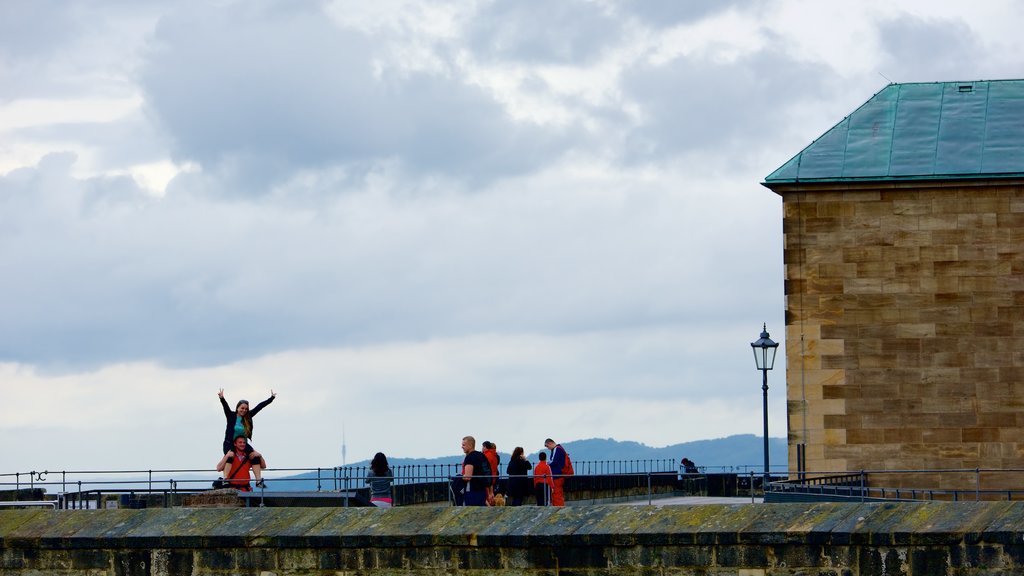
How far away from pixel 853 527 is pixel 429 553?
4.65 meters

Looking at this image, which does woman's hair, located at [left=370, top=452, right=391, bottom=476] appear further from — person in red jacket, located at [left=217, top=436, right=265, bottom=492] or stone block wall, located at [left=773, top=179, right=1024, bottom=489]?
stone block wall, located at [left=773, top=179, right=1024, bottom=489]

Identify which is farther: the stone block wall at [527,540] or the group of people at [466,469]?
the group of people at [466,469]

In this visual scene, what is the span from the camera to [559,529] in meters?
19.0

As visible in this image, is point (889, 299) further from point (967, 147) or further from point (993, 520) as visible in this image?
point (993, 520)

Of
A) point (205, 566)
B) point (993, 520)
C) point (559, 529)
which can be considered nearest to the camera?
point (993, 520)

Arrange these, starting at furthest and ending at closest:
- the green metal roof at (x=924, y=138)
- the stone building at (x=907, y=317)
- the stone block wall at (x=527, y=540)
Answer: the green metal roof at (x=924, y=138), the stone building at (x=907, y=317), the stone block wall at (x=527, y=540)

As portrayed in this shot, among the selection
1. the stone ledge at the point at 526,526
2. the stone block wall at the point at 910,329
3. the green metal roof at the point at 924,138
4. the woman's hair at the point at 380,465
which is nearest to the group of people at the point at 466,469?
the woman's hair at the point at 380,465

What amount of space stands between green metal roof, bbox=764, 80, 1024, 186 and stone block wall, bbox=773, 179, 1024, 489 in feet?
1.49

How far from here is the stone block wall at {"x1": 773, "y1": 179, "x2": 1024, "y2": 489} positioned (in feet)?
108

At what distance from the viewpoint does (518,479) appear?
25703mm

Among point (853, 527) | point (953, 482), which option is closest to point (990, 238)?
point (953, 482)

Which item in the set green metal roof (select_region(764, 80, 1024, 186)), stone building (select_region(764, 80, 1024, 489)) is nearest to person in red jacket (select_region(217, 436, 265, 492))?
stone building (select_region(764, 80, 1024, 489))

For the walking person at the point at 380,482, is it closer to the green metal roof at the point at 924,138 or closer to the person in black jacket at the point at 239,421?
the person in black jacket at the point at 239,421

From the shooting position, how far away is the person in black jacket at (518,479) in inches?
995
